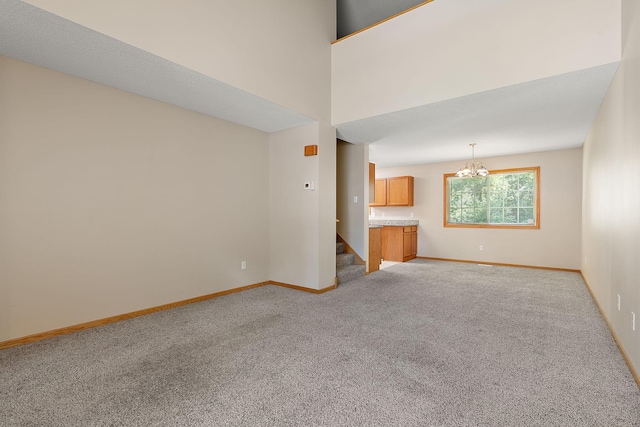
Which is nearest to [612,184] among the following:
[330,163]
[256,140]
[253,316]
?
[330,163]

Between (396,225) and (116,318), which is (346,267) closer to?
(396,225)

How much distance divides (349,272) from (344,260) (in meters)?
0.35

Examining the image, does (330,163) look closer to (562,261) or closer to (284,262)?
(284,262)

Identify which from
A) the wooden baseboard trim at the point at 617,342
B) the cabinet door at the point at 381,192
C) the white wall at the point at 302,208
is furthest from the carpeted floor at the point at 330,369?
the cabinet door at the point at 381,192

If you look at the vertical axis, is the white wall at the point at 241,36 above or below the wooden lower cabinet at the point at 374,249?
above

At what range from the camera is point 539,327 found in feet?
9.36

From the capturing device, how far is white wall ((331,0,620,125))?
99.8 inches

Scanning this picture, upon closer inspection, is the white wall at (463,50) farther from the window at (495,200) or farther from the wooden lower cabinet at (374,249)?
the window at (495,200)

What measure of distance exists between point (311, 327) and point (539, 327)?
7.36ft

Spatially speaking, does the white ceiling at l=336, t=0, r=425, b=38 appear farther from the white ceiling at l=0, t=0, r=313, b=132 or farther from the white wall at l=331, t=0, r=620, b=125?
the white ceiling at l=0, t=0, r=313, b=132

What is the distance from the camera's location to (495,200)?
257 inches

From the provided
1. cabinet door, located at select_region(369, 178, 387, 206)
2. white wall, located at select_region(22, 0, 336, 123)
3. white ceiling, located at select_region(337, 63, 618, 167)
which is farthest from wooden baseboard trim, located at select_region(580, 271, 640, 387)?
cabinet door, located at select_region(369, 178, 387, 206)

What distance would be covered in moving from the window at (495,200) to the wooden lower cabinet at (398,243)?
3.11ft

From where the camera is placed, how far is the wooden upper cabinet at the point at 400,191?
7.34 m
